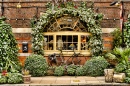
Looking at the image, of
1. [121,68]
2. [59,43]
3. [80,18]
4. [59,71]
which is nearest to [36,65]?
[59,71]

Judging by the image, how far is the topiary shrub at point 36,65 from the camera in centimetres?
1616

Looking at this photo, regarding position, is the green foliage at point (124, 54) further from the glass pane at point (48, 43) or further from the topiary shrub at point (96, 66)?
the glass pane at point (48, 43)

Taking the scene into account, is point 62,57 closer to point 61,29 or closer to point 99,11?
point 61,29

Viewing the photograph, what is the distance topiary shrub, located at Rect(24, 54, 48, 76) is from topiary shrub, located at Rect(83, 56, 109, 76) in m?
2.21

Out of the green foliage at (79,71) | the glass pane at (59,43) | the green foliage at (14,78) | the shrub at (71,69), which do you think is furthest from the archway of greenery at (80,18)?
the green foliage at (14,78)

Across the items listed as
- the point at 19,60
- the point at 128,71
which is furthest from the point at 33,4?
the point at 128,71

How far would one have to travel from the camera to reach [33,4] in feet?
56.8

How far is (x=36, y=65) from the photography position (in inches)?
635

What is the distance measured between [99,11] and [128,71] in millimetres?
A: 4123

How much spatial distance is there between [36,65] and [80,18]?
322 centimetres

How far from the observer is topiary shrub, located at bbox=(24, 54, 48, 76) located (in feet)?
53.0

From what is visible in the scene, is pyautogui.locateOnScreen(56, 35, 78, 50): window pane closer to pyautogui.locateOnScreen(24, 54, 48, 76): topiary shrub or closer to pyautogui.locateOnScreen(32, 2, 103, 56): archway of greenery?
pyautogui.locateOnScreen(32, 2, 103, 56): archway of greenery

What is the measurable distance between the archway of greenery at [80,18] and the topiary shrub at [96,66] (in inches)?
24.3

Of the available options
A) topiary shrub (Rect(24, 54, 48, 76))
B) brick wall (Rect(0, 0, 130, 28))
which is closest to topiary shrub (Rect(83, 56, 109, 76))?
brick wall (Rect(0, 0, 130, 28))
